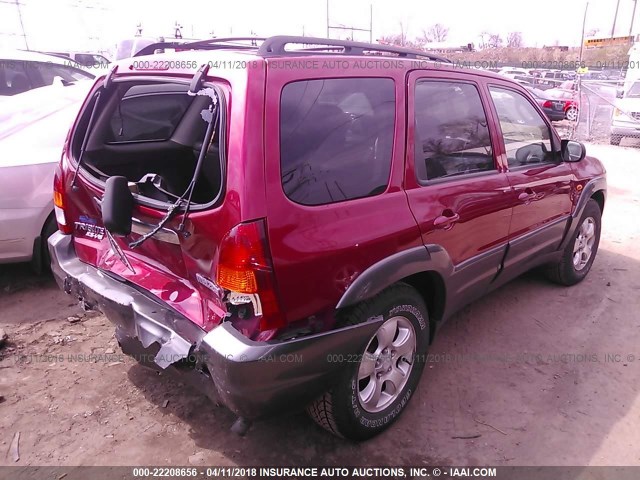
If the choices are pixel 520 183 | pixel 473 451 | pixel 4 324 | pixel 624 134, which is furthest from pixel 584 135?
pixel 4 324

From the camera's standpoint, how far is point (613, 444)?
2.54 m

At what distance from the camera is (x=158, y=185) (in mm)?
2305

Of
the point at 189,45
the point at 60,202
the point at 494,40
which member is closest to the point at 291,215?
the point at 189,45

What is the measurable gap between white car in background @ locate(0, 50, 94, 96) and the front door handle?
605 centimetres

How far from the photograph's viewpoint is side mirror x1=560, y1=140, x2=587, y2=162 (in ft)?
12.3

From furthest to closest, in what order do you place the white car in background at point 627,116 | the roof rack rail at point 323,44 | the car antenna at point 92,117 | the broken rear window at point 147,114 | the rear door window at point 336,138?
the white car in background at point 627,116, the broken rear window at point 147,114, the car antenna at point 92,117, the roof rack rail at point 323,44, the rear door window at point 336,138

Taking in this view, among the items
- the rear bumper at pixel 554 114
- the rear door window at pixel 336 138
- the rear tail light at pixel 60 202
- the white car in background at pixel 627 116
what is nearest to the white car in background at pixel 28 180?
the rear tail light at pixel 60 202

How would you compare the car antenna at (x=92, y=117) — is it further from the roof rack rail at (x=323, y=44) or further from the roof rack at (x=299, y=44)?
the roof rack rail at (x=323, y=44)

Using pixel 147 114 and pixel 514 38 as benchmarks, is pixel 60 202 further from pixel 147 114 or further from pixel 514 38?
pixel 514 38

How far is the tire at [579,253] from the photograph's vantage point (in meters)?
4.14

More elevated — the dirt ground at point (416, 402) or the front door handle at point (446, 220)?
the front door handle at point (446, 220)

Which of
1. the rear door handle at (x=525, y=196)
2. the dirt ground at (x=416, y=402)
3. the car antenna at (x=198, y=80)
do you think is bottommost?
the dirt ground at (x=416, y=402)

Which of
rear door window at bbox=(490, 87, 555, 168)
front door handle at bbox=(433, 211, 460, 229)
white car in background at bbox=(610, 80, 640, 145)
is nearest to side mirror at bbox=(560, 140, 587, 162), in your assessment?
rear door window at bbox=(490, 87, 555, 168)

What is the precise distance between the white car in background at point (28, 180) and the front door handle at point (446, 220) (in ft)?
9.78
